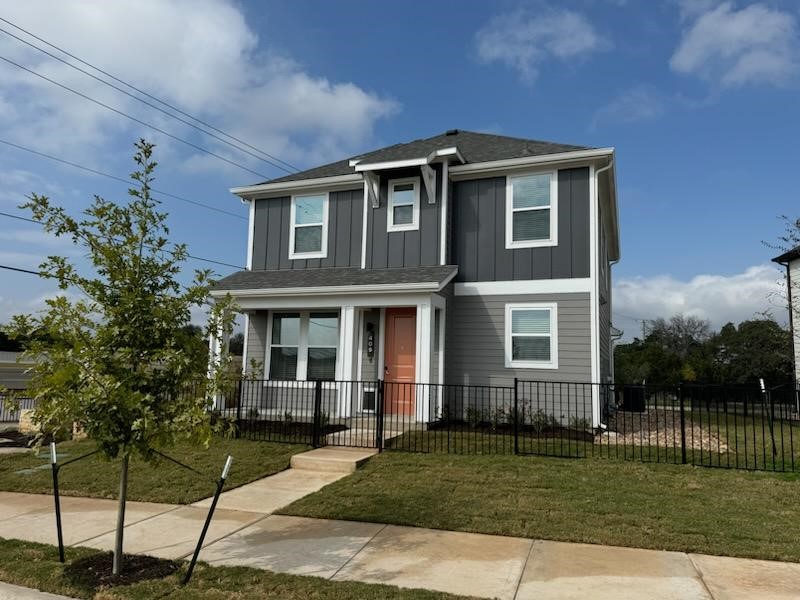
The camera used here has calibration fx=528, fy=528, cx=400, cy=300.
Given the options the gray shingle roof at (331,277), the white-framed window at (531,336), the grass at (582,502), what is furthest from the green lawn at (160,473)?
the white-framed window at (531,336)

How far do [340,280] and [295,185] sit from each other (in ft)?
10.9

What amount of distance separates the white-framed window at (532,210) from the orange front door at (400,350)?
2815mm

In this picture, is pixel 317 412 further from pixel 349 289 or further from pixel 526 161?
pixel 526 161

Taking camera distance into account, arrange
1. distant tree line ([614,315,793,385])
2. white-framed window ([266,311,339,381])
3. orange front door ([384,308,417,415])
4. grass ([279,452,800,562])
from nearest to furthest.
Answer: grass ([279,452,800,562]) → orange front door ([384,308,417,415]) → white-framed window ([266,311,339,381]) → distant tree line ([614,315,793,385])

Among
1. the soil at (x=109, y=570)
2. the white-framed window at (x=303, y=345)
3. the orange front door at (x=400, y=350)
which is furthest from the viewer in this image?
the white-framed window at (x=303, y=345)

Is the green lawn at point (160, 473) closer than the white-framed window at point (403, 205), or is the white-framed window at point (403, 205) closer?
the green lawn at point (160, 473)

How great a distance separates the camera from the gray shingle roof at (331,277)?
1122cm

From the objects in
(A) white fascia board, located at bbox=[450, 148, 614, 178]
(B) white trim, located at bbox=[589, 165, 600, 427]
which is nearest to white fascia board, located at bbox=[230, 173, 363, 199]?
(A) white fascia board, located at bbox=[450, 148, 614, 178]

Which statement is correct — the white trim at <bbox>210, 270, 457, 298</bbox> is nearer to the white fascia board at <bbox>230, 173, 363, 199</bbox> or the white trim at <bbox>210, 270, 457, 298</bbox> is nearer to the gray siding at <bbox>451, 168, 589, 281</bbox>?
the gray siding at <bbox>451, 168, 589, 281</bbox>

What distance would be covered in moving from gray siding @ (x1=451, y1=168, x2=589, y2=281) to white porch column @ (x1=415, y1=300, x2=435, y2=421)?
165 cm

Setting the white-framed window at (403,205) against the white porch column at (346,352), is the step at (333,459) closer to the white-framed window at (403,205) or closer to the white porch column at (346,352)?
the white porch column at (346,352)

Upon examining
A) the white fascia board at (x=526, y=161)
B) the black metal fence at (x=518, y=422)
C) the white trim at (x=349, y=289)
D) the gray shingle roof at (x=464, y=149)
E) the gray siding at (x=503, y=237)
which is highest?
the gray shingle roof at (x=464, y=149)

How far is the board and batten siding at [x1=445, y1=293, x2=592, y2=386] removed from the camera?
10.8 meters

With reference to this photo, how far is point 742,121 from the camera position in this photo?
43.7 ft
